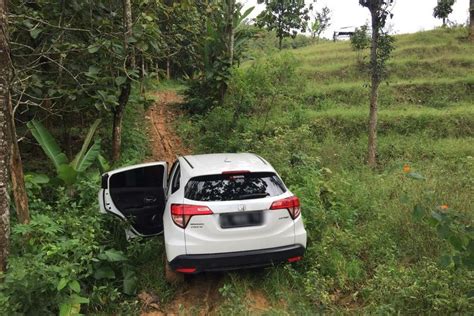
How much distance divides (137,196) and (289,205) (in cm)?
252

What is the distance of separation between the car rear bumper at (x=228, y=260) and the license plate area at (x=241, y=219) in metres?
0.31

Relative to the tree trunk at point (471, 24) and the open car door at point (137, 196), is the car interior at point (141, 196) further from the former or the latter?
the tree trunk at point (471, 24)

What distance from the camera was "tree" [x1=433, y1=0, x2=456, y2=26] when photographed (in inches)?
832

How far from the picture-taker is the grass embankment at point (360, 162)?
448 cm

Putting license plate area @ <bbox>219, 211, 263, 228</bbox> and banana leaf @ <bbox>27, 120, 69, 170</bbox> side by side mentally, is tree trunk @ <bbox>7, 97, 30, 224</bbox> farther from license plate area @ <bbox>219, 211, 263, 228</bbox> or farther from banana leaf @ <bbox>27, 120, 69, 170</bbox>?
license plate area @ <bbox>219, 211, 263, 228</bbox>

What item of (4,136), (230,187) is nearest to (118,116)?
(4,136)

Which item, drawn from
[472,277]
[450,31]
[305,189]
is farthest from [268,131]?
[450,31]

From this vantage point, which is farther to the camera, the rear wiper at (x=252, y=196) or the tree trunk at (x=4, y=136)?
the rear wiper at (x=252, y=196)

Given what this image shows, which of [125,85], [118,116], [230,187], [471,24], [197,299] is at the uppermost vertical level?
[471,24]

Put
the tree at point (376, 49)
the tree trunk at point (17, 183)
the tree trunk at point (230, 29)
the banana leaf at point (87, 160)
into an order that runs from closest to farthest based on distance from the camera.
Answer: the tree trunk at point (17, 183) → the banana leaf at point (87, 160) → the tree at point (376, 49) → the tree trunk at point (230, 29)

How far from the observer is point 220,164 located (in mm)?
5035

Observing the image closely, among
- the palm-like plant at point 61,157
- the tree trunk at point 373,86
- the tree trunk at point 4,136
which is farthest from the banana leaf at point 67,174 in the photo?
the tree trunk at point 373,86

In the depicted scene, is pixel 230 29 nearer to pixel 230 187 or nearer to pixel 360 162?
pixel 360 162

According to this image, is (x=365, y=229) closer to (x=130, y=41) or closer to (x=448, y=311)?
(x=448, y=311)
